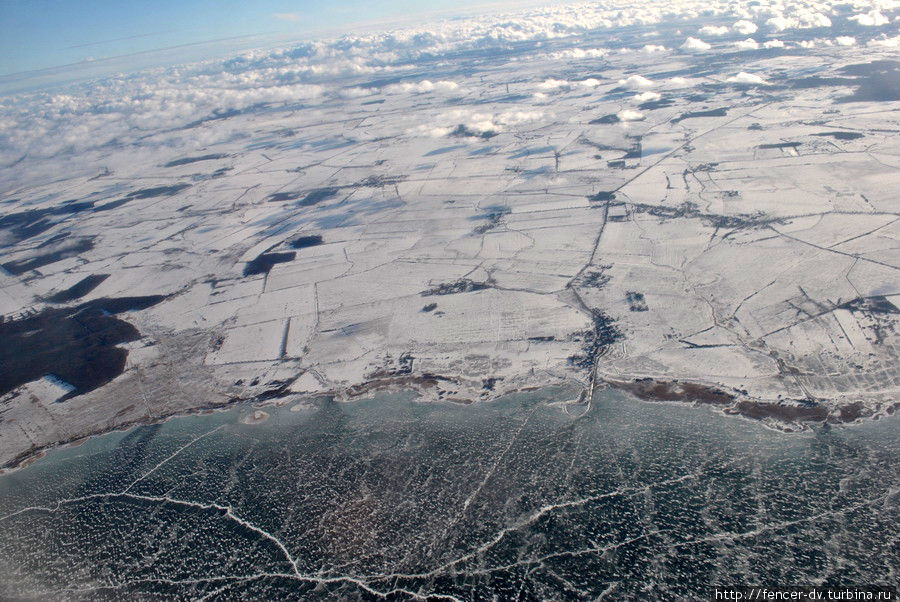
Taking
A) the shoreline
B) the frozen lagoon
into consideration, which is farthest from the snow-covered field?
the frozen lagoon

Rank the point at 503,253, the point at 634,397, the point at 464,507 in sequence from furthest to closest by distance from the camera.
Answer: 1. the point at 503,253
2. the point at 634,397
3. the point at 464,507

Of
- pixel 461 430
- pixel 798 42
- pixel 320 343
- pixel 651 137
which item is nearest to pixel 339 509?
pixel 461 430

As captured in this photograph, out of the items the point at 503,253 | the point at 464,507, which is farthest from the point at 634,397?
the point at 503,253

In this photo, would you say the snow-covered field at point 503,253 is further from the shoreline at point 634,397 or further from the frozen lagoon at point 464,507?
the frozen lagoon at point 464,507

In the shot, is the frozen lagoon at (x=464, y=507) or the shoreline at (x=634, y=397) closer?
the frozen lagoon at (x=464, y=507)

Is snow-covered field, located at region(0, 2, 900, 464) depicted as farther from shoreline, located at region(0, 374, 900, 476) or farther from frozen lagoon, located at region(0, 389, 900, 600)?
frozen lagoon, located at region(0, 389, 900, 600)

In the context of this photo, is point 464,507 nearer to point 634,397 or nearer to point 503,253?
point 634,397

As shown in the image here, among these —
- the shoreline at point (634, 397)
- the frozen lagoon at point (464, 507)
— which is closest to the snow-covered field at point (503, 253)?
the shoreline at point (634, 397)
